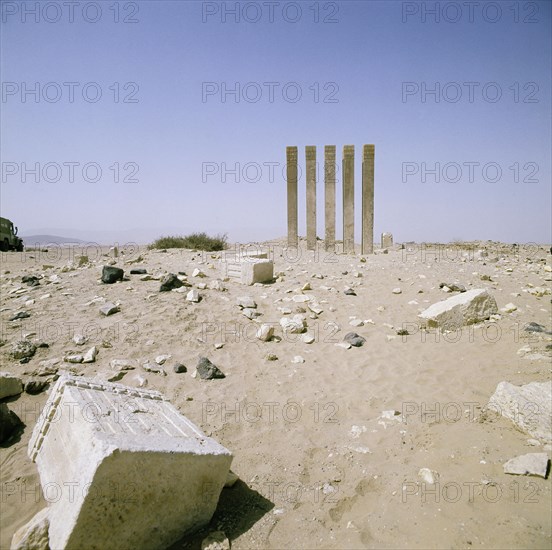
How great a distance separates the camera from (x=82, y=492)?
1836mm

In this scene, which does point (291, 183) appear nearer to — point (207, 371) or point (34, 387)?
point (207, 371)

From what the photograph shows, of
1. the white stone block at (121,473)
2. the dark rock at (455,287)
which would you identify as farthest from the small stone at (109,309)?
the dark rock at (455,287)

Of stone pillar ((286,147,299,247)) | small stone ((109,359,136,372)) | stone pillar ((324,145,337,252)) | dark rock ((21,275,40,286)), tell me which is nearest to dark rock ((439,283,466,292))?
small stone ((109,359,136,372))

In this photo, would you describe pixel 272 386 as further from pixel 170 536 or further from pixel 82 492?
pixel 82 492

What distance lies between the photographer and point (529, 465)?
7.82ft

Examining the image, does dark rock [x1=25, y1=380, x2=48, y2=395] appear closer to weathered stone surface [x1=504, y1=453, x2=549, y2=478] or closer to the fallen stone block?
the fallen stone block

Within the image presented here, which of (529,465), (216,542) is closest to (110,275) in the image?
(216,542)

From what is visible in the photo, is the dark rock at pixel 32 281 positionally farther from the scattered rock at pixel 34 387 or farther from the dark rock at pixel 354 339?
the dark rock at pixel 354 339

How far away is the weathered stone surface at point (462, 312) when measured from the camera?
524 cm

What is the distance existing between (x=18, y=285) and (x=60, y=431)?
6.93 metres

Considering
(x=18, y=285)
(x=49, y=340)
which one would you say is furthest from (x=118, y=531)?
(x=18, y=285)

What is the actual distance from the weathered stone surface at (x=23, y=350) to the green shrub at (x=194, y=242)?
8.15 m

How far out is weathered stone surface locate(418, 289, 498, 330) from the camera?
5238 millimetres

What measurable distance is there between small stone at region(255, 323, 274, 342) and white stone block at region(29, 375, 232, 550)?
240cm
